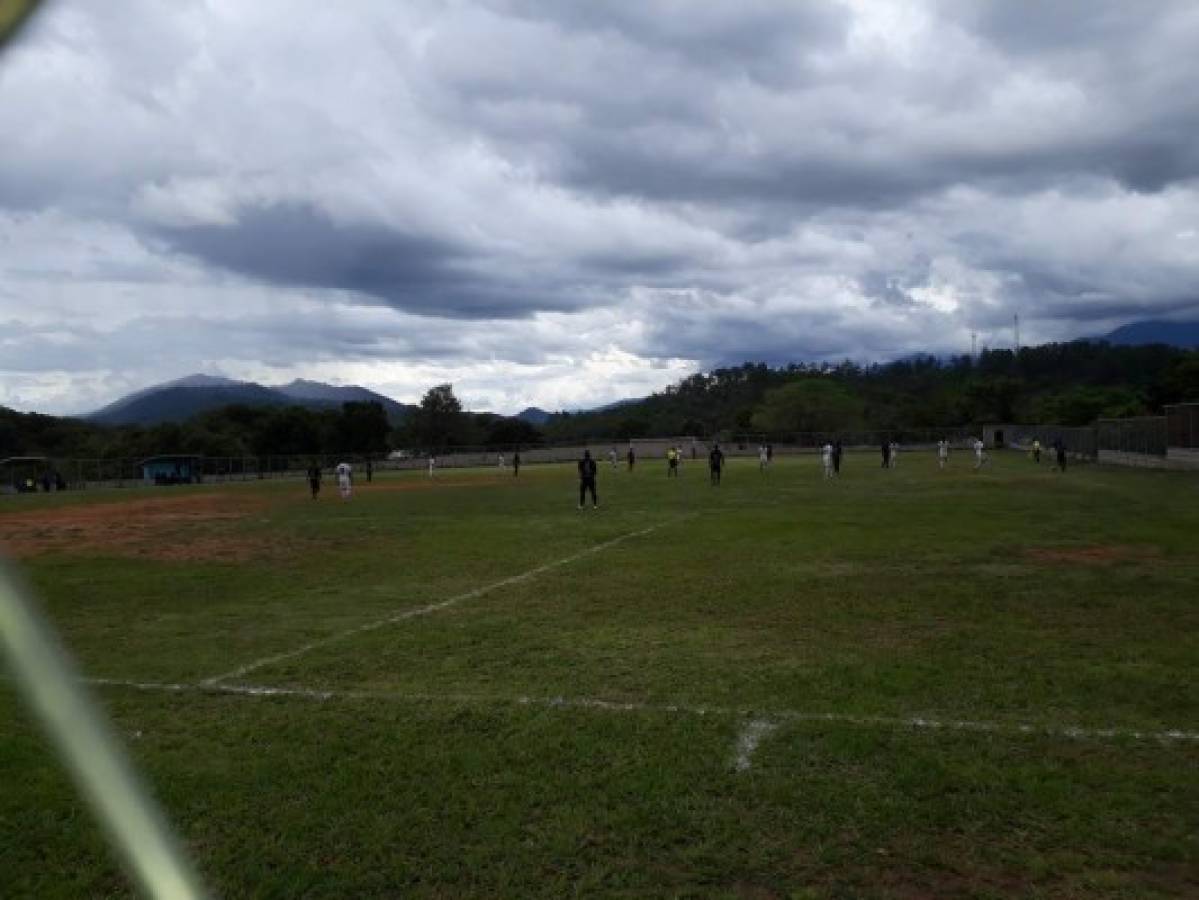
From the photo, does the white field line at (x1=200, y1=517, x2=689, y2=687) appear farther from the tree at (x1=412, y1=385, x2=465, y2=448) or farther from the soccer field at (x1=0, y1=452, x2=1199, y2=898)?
the tree at (x1=412, y1=385, x2=465, y2=448)

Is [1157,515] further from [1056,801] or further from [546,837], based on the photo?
[546,837]

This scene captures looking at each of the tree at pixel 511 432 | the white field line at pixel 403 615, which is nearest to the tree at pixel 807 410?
the tree at pixel 511 432

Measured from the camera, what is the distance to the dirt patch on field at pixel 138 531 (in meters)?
19.5

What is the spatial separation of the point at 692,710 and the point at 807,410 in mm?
124843

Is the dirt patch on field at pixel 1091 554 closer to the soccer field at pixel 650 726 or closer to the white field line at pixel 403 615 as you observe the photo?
the soccer field at pixel 650 726

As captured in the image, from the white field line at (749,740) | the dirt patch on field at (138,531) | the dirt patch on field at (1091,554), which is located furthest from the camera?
the dirt patch on field at (138,531)

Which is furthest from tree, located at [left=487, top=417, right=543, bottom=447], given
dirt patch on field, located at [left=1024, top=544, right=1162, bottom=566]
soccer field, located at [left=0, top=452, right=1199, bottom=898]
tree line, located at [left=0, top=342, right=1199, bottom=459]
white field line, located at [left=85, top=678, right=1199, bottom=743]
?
white field line, located at [left=85, top=678, right=1199, bottom=743]

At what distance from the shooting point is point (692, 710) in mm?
6762

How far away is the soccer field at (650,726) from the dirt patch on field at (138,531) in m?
4.24

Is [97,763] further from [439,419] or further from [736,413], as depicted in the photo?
[736,413]

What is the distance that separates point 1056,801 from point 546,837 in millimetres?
2698

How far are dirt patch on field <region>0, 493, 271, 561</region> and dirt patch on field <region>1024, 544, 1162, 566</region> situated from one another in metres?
14.0

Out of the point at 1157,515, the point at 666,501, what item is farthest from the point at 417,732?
the point at 666,501

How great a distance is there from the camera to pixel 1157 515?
68.2 ft
